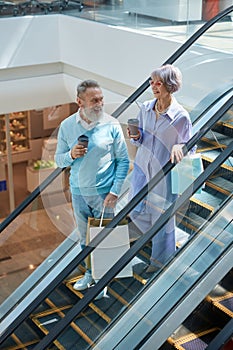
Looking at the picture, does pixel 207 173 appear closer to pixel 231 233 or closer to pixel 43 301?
pixel 231 233

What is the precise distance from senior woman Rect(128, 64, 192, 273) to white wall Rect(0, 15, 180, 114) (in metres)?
3.64

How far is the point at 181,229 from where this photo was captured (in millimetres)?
4898

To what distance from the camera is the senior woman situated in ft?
15.7

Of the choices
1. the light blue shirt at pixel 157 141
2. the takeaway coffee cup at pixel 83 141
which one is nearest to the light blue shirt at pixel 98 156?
the takeaway coffee cup at pixel 83 141

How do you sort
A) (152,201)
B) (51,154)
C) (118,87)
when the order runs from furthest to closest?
(118,87), (51,154), (152,201)

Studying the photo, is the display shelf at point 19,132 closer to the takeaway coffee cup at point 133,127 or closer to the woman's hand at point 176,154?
the takeaway coffee cup at point 133,127

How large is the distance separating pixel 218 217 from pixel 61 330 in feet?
4.65

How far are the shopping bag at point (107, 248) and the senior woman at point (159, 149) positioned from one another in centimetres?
15

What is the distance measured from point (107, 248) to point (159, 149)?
823 millimetres

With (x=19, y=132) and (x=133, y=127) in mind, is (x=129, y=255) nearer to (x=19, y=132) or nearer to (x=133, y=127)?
(x=133, y=127)

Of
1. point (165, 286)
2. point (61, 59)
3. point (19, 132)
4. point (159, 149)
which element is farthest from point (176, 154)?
point (19, 132)

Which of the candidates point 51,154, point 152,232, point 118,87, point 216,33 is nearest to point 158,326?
point 152,232

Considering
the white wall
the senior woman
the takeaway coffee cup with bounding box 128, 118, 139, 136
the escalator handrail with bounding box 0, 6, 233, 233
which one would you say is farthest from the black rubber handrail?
the white wall

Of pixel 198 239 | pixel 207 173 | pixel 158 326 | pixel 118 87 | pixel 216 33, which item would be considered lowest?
pixel 158 326
